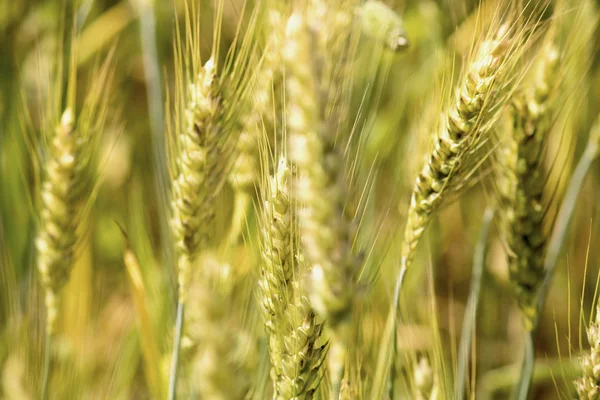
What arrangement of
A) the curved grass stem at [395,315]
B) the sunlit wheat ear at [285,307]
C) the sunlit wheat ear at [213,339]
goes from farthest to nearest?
the curved grass stem at [395,315], the sunlit wheat ear at [285,307], the sunlit wheat ear at [213,339]

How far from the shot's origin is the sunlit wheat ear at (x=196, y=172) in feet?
1.89

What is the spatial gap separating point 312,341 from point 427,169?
22 centimetres

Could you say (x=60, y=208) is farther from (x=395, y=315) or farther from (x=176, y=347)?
(x=395, y=315)

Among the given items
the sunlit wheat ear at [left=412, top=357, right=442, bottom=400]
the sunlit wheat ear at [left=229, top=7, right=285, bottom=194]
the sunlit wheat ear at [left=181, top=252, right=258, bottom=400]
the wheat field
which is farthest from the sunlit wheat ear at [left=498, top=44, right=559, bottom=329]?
the sunlit wheat ear at [left=181, top=252, right=258, bottom=400]

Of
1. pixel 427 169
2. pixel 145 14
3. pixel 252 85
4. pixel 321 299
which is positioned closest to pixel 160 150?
pixel 145 14

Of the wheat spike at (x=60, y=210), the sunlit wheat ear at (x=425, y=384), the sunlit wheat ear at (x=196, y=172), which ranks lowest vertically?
the sunlit wheat ear at (x=425, y=384)

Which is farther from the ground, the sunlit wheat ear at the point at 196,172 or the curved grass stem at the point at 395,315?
the sunlit wheat ear at the point at 196,172

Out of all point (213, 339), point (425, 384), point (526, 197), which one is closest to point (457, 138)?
point (526, 197)

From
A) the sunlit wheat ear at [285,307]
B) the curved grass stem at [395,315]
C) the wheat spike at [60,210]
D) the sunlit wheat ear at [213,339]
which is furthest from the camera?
the wheat spike at [60,210]

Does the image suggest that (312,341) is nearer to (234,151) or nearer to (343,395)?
(343,395)

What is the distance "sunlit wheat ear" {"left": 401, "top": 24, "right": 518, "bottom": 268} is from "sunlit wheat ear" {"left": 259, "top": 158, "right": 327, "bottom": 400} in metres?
0.15

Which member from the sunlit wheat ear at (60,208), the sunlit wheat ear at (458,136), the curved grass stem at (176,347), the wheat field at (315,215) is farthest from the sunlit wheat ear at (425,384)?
the sunlit wheat ear at (60,208)

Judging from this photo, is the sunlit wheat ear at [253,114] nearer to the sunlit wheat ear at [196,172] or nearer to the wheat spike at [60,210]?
the sunlit wheat ear at [196,172]

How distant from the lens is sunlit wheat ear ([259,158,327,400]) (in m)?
0.46
